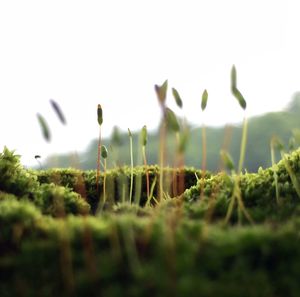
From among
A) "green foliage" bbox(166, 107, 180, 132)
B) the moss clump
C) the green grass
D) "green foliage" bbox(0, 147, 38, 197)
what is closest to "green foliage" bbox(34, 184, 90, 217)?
"green foliage" bbox(0, 147, 38, 197)

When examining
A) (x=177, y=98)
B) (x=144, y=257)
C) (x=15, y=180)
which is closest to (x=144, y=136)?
(x=177, y=98)

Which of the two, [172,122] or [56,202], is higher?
[172,122]

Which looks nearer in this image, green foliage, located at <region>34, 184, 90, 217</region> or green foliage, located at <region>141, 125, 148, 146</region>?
green foliage, located at <region>34, 184, 90, 217</region>

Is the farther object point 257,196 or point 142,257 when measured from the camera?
point 257,196

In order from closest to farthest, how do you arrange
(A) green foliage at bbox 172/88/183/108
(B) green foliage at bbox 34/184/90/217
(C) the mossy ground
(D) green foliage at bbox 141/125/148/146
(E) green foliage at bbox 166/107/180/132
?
1. (C) the mossy ground
2. (E) green foliage at bbox 166/107/180/132
3. (A) green foliage at bbox 172/88/183/108
4. (B) green foliage at bbox 34/184/90/217
5. (D) green foliage at bbox 141/125/148/146

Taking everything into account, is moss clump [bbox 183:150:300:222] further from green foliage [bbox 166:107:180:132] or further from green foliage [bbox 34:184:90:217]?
green foliage [bbox 34:184:90:217]

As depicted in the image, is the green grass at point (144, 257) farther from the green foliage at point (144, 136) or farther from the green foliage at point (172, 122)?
the green foliage at point (144, 136)

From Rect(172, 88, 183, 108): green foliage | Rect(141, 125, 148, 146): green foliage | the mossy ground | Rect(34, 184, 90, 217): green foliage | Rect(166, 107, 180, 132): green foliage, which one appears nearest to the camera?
the mossy ground

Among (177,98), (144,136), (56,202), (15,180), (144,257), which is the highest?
(177,98)

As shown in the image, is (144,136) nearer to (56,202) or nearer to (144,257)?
(56,202)

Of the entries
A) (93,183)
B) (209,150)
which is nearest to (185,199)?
(93,183)

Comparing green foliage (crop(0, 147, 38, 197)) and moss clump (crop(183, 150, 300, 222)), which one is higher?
green foliage (crop(0, 147, 38, 197))
